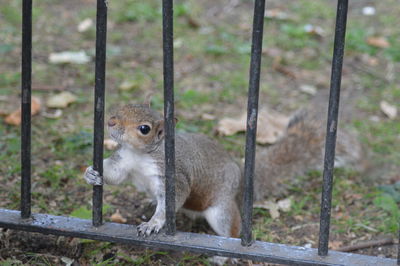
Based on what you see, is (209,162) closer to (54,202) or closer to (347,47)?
(54,202)

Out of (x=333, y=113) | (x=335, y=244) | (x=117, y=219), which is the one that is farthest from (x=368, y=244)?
(x=117, y=219)

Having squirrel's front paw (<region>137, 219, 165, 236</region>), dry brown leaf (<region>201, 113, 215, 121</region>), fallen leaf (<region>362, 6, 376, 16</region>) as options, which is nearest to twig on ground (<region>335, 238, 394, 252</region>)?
squirrel's front paw (<region>137, 219, 165, 236</region>)

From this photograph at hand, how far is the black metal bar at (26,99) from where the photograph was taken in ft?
5.19

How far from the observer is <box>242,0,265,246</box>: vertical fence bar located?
4.74 feet

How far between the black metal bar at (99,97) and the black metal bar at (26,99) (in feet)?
0.64

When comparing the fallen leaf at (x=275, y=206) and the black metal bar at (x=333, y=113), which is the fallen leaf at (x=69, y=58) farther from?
the black metal bar at (x=333, y=113)

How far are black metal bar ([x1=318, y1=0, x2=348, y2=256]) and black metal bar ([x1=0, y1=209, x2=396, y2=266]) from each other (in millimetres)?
55

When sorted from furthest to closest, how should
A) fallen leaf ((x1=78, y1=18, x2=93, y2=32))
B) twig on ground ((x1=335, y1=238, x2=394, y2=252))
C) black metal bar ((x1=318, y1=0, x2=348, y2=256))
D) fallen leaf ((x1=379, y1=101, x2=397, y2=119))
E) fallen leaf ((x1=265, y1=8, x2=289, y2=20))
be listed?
fallen leaf ((x1=265, y1=8, x2=289, y2=20)) < fallen leaf ((x1=78, y1=18, x2=93, y2=32)) < fallen leaf ((x1=379, y1=101, x2=397, y2=119)) < twig on ground ((x1=335, y1=238, x2=394, y2=252)) < black metal bar ((x1=318, y1=0, x2=348, y2=256))

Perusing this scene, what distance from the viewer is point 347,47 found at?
4172 millimetres

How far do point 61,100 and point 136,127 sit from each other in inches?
56.7

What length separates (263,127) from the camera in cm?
293

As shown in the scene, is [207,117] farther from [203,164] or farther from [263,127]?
[203,164]

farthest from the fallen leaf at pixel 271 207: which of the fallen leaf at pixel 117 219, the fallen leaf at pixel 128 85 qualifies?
the fallen leaf at pixel 128 85

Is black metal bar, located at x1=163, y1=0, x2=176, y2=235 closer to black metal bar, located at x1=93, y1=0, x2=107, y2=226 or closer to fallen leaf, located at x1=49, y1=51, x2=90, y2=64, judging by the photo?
A: black metal bar, located at x1=93, y1=0, x2=107, y2=226
